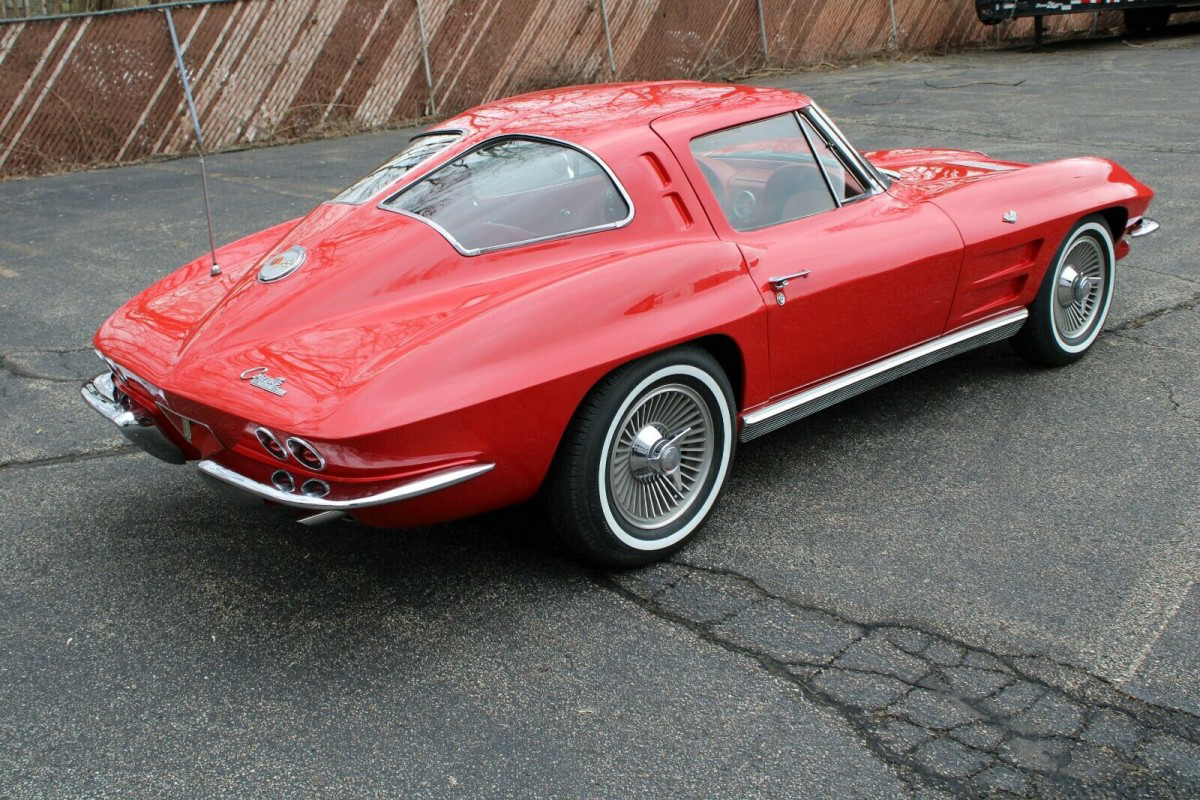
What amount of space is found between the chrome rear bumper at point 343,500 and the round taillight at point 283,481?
0.5 inches

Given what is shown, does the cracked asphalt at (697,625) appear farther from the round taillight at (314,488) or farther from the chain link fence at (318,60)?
the chain link fence at (318,60)

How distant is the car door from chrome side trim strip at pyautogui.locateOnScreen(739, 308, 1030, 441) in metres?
0.04

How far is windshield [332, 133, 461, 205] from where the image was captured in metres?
3.94

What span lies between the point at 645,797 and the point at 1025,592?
1.43 metres

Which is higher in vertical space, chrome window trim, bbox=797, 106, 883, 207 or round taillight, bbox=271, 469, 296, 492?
chrome window trim, bbox=797, 106, 883, 207

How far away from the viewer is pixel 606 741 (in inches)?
111

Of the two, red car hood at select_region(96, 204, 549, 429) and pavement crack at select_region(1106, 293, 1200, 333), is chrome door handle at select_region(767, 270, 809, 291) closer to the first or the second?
red car hood at select_region(96, 204, 549, 429)

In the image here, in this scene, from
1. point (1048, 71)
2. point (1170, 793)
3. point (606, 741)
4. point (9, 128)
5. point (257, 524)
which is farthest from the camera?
point (1048, 71)

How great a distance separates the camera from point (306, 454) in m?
2.99

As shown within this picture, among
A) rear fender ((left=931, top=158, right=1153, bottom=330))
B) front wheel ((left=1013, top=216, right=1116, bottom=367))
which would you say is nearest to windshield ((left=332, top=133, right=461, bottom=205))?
rear fender ((left=931, top=158, right=1153, bottom=330))

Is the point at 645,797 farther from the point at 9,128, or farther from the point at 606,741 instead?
the point at 9,128

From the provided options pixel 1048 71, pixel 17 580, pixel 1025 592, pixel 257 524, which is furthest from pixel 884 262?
pixel 1048 71

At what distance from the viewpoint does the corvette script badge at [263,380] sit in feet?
10.2

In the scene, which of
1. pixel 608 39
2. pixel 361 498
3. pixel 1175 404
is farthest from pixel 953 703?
pixel 608 39
